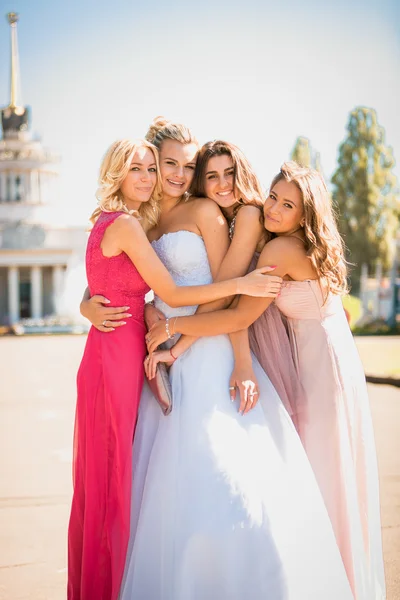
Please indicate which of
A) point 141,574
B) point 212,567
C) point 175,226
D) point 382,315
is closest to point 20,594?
point 141,574

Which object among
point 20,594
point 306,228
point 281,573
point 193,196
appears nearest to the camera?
point 281,573

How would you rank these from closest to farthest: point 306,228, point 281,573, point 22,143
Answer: point 281,573 < point 306,228 < point 22,143

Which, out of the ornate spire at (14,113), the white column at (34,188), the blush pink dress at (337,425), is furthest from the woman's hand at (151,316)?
the ornate spire at (14,113)

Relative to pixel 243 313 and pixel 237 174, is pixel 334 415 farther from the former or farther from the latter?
pixel 237 174

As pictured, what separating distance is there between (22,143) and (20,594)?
6718cm

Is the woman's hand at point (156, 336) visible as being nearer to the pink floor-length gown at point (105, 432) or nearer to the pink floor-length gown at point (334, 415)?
the pink floor-length gown at point (105, 432)

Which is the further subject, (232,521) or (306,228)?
(306,228)

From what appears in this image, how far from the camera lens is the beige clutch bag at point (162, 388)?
343 cm

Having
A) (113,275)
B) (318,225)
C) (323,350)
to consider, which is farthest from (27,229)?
(318,225)

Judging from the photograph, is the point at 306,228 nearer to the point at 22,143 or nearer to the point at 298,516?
the point at 298,516

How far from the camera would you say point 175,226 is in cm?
365

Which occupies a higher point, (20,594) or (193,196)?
(193,196)

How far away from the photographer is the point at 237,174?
3.61 metres

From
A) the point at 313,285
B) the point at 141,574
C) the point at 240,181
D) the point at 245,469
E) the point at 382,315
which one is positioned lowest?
the point at 382,315
